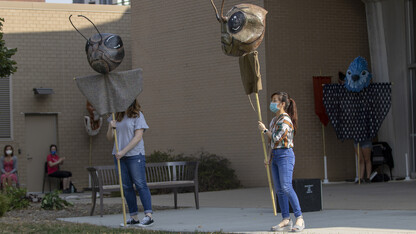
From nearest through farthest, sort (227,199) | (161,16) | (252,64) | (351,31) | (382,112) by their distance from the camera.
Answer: (252,64) < (227,199) < (382,112) < (351,31) < (161,16)

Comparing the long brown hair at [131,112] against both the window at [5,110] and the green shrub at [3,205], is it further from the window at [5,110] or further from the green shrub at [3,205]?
the window at [5,110]

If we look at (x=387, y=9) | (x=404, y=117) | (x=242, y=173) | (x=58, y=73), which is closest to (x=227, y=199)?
(x=242, y=173)

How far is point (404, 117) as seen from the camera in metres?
20.5

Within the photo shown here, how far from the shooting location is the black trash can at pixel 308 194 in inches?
469

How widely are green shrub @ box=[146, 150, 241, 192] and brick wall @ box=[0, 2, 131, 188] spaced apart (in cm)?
590

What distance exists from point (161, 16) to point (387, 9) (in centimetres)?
663

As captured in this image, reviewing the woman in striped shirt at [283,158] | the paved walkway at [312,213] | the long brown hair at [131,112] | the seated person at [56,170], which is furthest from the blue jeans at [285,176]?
the seated person at [56,170]

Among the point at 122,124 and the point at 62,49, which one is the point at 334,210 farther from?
the point at 62,49

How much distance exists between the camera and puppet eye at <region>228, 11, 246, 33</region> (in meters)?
9.74

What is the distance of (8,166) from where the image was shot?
22.8 m

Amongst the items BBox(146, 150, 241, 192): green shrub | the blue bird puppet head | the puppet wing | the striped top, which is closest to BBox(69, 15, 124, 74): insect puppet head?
the puppet wing

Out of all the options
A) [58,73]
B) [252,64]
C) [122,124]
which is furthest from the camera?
[58,73]

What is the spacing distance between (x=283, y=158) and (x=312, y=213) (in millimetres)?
2883

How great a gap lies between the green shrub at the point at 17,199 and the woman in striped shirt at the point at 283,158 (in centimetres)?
675
